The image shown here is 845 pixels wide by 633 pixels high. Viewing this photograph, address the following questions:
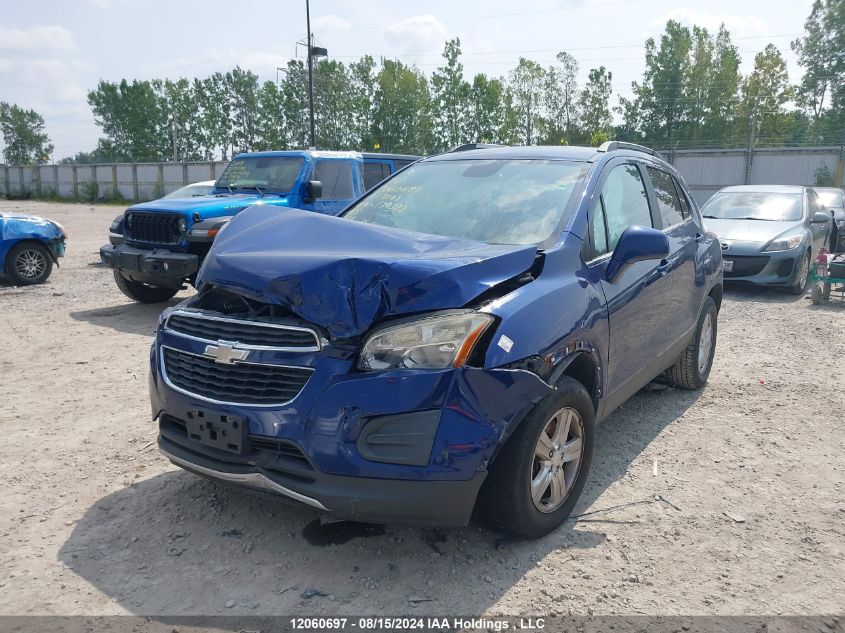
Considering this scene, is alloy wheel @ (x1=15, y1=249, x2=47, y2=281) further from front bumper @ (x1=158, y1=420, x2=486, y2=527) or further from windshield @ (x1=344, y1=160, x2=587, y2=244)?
front bumper @ (x1=158, y1=420, x2=486, y2=527)

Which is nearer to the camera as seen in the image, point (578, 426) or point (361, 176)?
point (578, 426)

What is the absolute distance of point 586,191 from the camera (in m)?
3.77

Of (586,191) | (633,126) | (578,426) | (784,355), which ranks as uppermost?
(633,126)

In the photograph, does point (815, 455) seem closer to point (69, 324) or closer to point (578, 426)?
point (578, 426)

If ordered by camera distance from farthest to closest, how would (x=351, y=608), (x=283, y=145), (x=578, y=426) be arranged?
(x=283, y=145) < (x=578, y=426) < (x=351, y=608)

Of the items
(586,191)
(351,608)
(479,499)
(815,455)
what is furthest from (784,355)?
(351,608)

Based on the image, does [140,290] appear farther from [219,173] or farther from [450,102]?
[450,102]

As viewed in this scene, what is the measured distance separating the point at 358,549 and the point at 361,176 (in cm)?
748

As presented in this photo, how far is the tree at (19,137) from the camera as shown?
11325cm

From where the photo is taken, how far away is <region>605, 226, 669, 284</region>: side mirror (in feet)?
11.7

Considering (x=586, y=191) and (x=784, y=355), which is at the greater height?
(x=586, y=191)

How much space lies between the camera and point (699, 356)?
17.8ft

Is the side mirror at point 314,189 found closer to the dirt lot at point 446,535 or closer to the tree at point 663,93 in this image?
the dirt lot at point 446,535

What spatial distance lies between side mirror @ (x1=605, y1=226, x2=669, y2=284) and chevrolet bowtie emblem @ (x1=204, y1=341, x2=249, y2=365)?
1919mm
